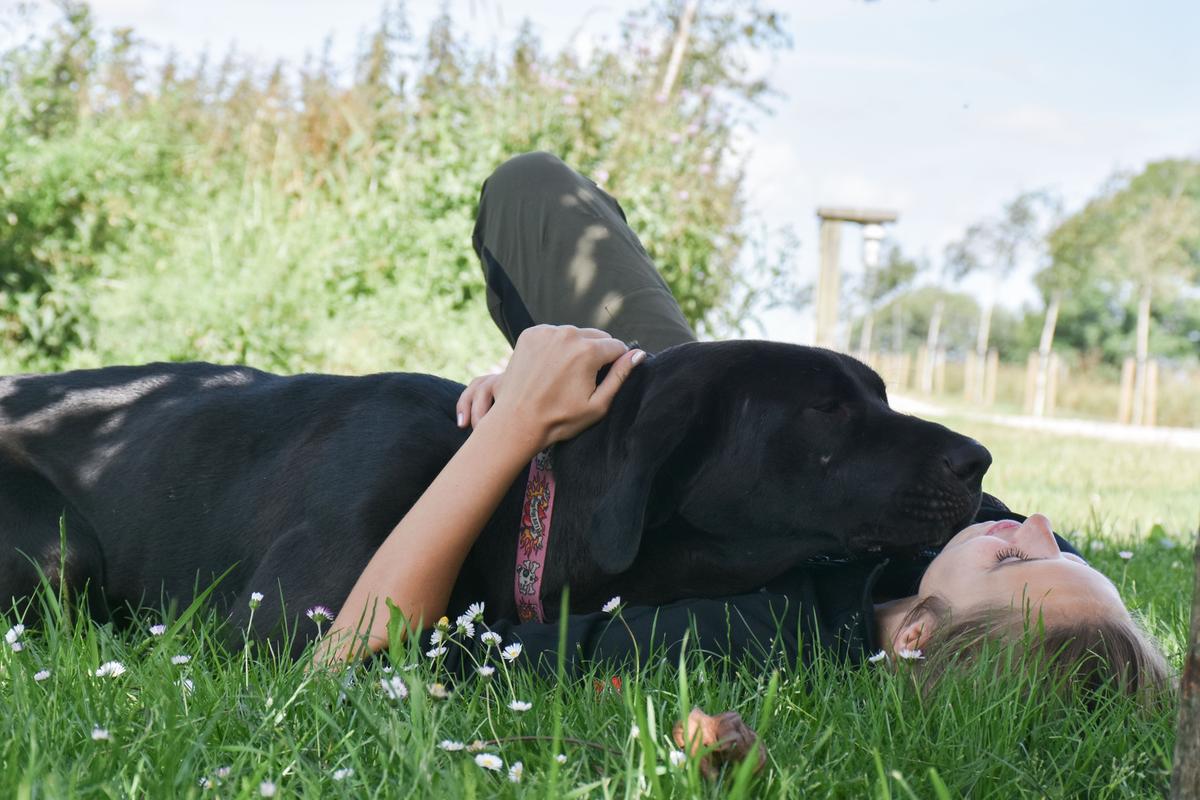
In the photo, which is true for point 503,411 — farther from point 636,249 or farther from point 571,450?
point 636,249

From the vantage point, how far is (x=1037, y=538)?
2594 mm

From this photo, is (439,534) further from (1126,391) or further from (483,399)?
(1126,391)

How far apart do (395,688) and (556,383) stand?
0.91 meters

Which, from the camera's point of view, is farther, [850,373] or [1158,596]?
[1158,596]

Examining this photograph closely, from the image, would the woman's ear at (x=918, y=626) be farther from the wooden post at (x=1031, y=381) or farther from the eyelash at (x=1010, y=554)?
the wooden post at (x=1031, y=381)

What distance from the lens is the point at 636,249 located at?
4.38 meters

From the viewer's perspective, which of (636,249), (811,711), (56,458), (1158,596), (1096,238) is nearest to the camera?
(811,711)

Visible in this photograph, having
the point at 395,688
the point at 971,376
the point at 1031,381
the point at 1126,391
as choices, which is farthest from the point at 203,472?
the point at 971,376

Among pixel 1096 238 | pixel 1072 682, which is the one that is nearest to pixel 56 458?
pixel 1072 682

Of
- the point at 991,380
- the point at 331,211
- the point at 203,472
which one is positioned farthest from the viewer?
the point at 991,380

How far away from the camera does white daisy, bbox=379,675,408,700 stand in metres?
1.86

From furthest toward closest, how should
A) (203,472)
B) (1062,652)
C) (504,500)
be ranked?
1. (203,472)
2. (504,500)
3. (1062,652)

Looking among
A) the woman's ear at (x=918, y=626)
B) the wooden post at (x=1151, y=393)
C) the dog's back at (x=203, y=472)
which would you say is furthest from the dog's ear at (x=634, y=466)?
the wooden post at (x=1151, y=393)

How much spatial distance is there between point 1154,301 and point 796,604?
5095cm
